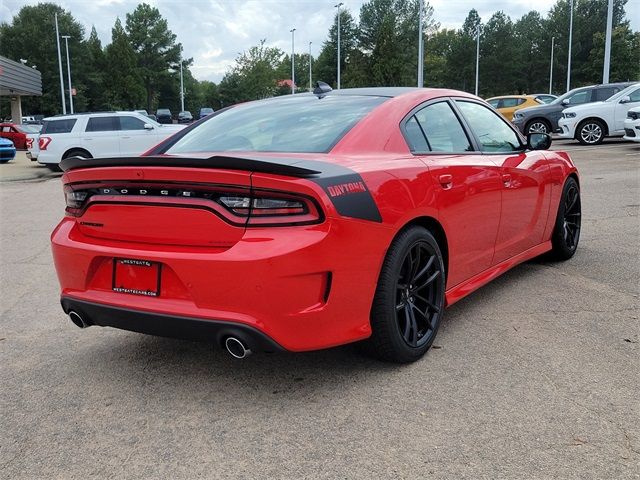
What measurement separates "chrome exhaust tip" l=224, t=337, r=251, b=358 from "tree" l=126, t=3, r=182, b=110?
3658 inches

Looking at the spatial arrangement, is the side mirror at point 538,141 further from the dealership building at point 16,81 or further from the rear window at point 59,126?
the dealership building at point 16,81

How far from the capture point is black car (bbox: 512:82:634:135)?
18.3 m

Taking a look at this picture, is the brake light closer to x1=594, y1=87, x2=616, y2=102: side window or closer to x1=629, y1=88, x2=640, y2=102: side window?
x1=594, y1=87, x2=616, y2=102: side window

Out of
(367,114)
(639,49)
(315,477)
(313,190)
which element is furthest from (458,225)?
(639,49)

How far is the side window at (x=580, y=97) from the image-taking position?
1853 centimetres

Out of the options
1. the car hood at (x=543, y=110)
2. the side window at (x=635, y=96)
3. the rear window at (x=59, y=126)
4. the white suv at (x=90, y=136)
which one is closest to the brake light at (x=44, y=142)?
the white suv at (x=90, y=136)

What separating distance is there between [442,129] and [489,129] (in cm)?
74

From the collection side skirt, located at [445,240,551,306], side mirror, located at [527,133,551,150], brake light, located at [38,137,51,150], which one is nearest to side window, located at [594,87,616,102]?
side mirror, located at [527,133,551,150]

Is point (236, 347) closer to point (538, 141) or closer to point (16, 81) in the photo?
point (538, 141)

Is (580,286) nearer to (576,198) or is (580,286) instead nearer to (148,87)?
(576,198)

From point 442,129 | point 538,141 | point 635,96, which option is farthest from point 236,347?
point 635,96

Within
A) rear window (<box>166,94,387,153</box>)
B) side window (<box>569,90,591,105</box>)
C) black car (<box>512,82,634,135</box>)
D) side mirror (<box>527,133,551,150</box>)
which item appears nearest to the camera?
rear window (<box>166,94,387,153</box>)

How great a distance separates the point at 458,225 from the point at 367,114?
0.86m

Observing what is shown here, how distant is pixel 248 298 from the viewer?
2.64 m
